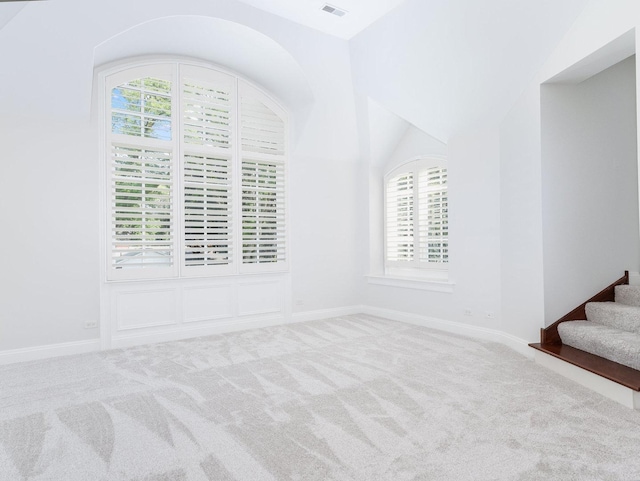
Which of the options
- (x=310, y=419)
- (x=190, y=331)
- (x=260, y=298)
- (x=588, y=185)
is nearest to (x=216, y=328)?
(x=190, y=331)

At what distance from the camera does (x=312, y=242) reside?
19.3 feet

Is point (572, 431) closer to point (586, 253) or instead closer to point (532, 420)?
point (532, 420)

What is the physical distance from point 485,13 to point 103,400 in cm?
432

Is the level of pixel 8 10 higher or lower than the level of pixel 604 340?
higher

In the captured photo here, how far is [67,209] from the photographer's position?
4180 millimetres

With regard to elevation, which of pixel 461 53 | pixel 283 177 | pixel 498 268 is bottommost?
pixel 498 268

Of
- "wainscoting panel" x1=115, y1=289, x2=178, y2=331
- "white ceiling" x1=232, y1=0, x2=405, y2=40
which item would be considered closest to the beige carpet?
"wainscoting panel" x1=115, y1=289, x2=178, y2=331

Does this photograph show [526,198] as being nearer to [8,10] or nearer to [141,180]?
[141,180]

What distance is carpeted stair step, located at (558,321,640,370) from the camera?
9.61ft

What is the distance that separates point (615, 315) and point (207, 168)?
4.46 meters

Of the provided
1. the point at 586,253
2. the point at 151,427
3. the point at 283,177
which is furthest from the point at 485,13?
the point at 151,427

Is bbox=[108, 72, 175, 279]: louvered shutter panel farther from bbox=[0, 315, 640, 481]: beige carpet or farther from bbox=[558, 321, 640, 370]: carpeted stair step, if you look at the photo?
bbox=[558, 321, 640, 370]: carpeted stair step

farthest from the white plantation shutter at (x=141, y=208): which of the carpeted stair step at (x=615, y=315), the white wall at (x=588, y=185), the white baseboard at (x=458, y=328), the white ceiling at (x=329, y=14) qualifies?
the carpeted stair step at (x=615, y=315)

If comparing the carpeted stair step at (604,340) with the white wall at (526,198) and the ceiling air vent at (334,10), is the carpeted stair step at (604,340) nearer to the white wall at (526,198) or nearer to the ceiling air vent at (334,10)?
the white wall at (526,198)
